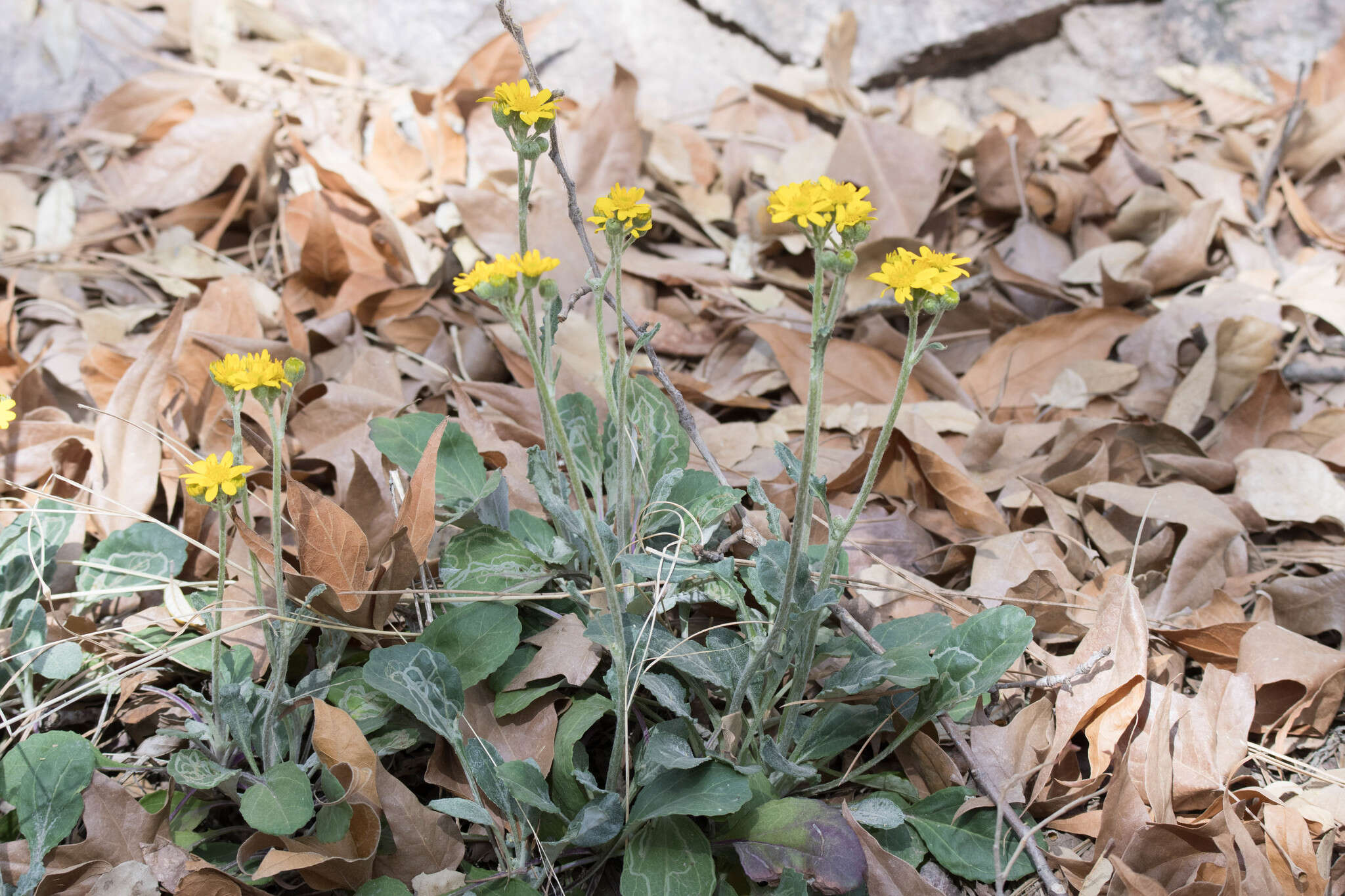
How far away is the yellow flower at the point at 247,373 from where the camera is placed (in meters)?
1.16

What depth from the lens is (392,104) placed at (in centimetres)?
281

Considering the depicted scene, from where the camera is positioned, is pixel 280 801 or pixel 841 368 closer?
pixel 280 801

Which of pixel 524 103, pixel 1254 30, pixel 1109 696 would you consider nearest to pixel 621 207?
Result: pixel 524 103

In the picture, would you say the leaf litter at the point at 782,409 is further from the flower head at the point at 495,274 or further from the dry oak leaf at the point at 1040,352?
the flower head at the point at 495,274

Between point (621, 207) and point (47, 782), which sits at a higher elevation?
point (621, 207)

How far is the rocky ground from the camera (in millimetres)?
2951

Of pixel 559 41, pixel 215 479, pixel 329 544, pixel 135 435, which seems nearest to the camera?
pixel 215 479

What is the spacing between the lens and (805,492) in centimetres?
103

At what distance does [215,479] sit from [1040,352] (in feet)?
6.28

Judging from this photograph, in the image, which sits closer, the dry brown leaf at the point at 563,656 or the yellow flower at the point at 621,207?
the yellow flower at the point at 621,207

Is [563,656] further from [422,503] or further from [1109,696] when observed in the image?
[1109,696]

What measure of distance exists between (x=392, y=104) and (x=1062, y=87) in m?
2.27

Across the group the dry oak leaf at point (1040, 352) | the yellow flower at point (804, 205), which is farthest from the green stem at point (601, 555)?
the dry oak leaf at point (1040, 352)

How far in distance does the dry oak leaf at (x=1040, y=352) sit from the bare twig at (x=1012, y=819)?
3.53 feet
